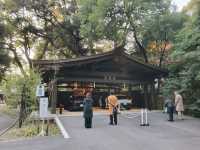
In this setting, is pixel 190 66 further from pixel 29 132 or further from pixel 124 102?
pixel 29 132

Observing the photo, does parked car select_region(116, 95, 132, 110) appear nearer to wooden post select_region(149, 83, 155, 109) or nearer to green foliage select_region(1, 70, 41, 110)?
wooden post select_region(149, 83, 155, 109)

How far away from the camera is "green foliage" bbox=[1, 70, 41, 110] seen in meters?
17.3

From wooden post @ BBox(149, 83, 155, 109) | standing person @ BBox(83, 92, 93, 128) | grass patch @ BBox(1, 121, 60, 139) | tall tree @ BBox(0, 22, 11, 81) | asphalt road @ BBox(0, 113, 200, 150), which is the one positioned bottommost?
grass patch @ BBox(1, 121, 60, 139)

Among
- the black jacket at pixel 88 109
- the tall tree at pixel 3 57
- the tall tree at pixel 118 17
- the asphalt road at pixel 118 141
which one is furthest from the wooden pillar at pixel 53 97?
the tall tree at pixel 3 57

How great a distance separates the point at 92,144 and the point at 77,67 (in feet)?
42.9

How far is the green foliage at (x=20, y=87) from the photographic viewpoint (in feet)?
56.8

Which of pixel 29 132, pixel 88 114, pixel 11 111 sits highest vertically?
pixel 88 114

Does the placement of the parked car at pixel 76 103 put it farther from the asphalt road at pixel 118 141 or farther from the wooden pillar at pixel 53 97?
the asphalt road at pixel 118 141

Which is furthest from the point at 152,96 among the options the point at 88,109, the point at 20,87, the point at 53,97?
the point at 88,109

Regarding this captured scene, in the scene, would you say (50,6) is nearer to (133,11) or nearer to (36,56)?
(36,56)

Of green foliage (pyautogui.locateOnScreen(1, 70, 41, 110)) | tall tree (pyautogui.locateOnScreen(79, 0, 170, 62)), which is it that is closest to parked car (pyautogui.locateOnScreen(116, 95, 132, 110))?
tall tree (pyautogui.locateOnScreen(79, 0, 170, 62))

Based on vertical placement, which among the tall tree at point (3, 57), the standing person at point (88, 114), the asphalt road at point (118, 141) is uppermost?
the tall tree at point (3, 57)

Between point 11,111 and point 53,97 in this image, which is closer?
point 53,97

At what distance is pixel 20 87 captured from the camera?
17484 mm
